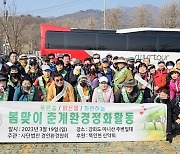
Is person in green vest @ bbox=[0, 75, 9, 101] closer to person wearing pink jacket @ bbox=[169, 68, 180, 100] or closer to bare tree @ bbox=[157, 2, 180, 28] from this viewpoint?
person wearing pink jacket @ bbox=[169, 68, 180, 100]

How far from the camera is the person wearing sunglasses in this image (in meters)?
7.75

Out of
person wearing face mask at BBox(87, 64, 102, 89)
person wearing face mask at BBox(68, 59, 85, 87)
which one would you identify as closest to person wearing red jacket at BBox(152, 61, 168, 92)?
person wearing face mask at BBox(87, 64, 102, 89)

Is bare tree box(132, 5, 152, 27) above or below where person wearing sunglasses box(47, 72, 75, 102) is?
above

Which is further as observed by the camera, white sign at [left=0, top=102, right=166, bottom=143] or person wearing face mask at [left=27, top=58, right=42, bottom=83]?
person wearing face mask at [left=27, top=58, right=42, bottom=83]

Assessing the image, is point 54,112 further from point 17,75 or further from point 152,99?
point 152,99

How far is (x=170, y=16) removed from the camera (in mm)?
44250

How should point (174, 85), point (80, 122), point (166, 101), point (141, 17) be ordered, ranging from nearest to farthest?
1. point (80, 122)
2. point (166, 101)
3. point (174, 85)
4. point (141, 17)

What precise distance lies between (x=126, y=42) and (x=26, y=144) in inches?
607

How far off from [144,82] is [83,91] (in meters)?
1.99

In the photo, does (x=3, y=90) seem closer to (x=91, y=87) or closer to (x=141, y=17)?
(x=91, y=87)

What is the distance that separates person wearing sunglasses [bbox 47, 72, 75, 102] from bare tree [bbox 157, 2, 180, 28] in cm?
3652

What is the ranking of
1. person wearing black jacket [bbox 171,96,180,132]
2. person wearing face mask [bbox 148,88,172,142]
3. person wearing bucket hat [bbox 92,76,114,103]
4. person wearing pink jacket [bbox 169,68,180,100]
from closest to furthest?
person wearing bucket hat [bbox 92,76,114,103], person wearing face mask [bbox 148,88,172,142], person wearing black jacket [bbox 171,96,180,132], person wearing pink jacket [bbox 169,68,180,100]

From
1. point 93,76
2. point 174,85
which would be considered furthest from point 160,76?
point 93,76

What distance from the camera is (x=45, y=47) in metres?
21.9
